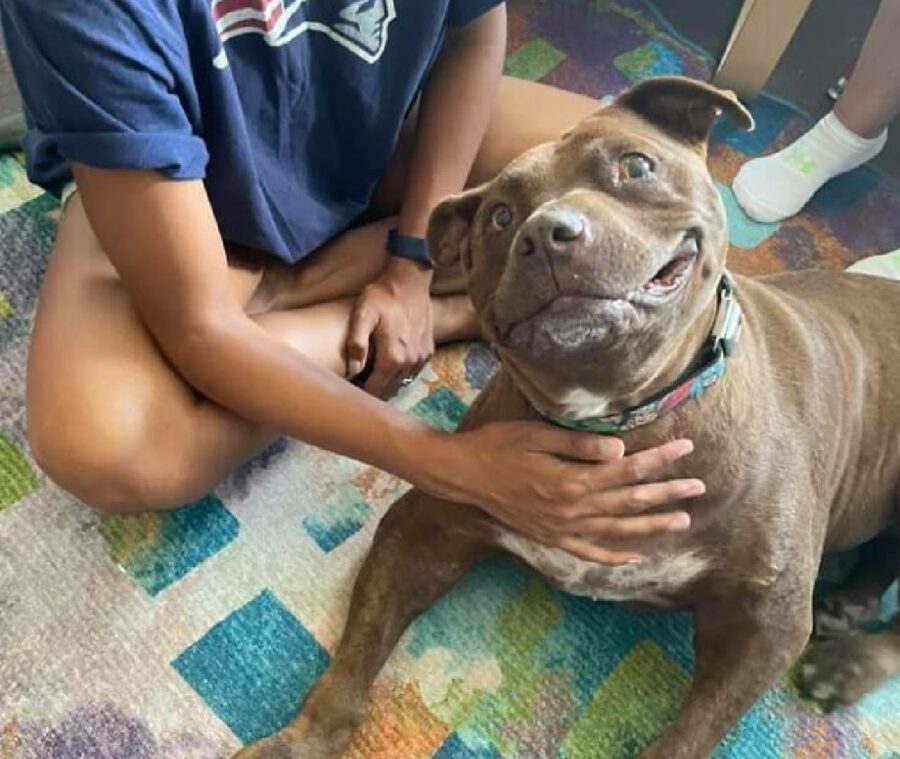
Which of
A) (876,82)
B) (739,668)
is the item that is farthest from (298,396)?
(876,82)

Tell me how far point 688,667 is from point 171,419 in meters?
0.70

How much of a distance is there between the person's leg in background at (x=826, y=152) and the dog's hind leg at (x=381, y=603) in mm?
887

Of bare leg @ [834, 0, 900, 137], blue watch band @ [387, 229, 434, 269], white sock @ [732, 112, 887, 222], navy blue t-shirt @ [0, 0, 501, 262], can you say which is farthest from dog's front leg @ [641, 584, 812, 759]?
bare leg @ [834, 0, 900, 137]

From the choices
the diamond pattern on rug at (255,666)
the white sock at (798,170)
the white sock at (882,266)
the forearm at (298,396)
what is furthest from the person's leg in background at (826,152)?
the diamond pattern on rug at (255,666)

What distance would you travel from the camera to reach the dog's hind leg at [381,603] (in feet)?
4.54

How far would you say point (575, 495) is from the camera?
125 centimetres

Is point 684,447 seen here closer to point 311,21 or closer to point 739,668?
point 739,668

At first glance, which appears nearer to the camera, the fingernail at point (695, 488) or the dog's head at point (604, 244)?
the dog's head at point (604, 244)

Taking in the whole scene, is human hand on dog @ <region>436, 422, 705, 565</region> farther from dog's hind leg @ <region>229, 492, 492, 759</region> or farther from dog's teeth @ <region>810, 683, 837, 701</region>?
dog's teeth @ <region>810, 683, 837, 701</region>

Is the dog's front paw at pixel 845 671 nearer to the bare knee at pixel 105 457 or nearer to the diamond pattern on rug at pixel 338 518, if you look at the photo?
the diamond pattern on rug at pixel 338 518

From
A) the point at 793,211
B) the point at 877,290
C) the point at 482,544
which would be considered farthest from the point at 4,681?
the point at 793,211

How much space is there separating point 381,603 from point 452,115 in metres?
0.63

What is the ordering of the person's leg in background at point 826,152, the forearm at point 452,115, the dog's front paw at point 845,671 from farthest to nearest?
1. the person's leg in background at point 826,152
2. the forearm at point 452,115
3. the dog's front paw at point 845,671

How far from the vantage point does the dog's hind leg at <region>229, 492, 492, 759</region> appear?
1385 mm
